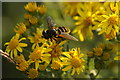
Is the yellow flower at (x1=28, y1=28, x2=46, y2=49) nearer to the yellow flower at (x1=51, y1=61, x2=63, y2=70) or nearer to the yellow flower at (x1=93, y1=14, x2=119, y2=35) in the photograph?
the yellow flower at (x1=51, y1=61, x2=63, y2=70)

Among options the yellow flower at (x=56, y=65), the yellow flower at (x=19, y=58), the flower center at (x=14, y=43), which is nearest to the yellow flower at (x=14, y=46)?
the flower center at (x=14, y=43)

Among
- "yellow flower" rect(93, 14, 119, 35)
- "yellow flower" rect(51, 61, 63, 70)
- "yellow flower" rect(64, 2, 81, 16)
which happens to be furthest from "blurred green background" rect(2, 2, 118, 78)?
"yellow flower" rect(51, 61, 63, 70)

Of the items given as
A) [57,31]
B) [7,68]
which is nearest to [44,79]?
[57,31]

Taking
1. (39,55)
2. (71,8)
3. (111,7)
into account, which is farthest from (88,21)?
(39,55)

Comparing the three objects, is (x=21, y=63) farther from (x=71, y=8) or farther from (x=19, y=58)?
(x=71, y=8)

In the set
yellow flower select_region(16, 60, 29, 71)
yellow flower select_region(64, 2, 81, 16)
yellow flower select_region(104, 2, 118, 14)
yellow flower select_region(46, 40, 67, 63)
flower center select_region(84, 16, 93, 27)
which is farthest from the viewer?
yellow flower select_region(64, 2, 81, 16)

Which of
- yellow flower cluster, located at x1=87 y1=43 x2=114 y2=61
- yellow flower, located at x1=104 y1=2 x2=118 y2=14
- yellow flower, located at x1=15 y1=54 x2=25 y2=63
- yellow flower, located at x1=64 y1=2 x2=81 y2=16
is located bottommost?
yellow flower, located at x1=15 y1=54 x2=25 y2=63
